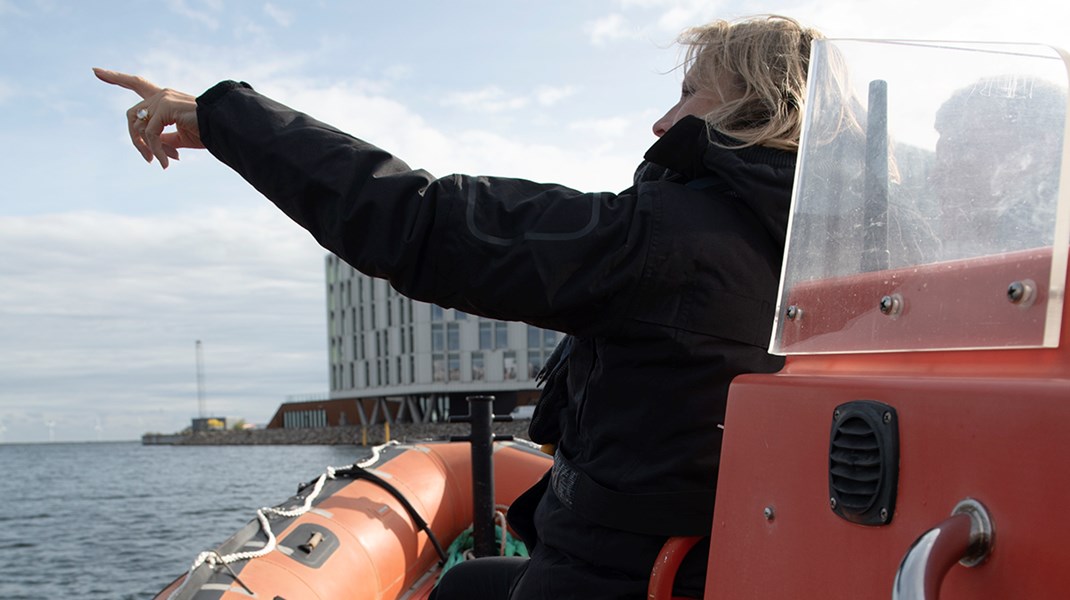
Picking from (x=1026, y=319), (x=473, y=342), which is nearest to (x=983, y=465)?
(x=1026, y=319)

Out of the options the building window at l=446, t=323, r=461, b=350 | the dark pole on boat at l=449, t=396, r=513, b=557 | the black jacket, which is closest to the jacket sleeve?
the black jacket

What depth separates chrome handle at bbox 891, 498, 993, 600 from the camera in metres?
0.66

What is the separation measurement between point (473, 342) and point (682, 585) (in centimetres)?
4587

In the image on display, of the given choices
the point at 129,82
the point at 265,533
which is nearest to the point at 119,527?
the point at 265,533

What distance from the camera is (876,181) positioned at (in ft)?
3.35

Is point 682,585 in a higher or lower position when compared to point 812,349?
lower

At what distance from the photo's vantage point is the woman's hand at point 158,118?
152cm

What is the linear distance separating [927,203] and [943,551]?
0.41 m

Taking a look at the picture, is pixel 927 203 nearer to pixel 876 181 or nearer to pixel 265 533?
pixel 876 181

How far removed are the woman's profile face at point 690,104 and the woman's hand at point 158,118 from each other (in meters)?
0.82

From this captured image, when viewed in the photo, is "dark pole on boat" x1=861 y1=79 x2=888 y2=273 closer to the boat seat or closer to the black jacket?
the black jacket

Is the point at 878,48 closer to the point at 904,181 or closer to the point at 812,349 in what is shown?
the point at 904,181

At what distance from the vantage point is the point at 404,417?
51500mm

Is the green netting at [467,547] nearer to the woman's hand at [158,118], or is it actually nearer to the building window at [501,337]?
the woman's hand at [158,118]
